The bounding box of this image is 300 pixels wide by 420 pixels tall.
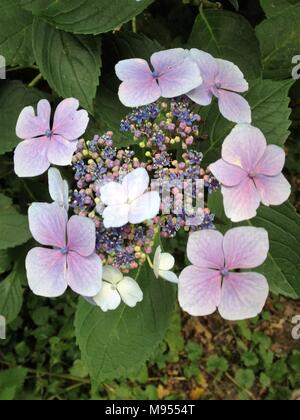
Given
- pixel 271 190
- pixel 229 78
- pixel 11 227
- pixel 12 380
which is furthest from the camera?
pixel 12 380

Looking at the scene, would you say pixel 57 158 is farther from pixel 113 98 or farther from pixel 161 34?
pixel 161 34

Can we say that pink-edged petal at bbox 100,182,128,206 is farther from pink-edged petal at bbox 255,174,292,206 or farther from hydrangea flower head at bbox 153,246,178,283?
pink-edged petal at bbox 255,174,292,206

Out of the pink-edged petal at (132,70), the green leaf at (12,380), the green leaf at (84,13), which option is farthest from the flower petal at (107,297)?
the green leaf at (12,380)

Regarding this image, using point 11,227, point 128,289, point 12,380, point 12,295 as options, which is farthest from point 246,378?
point 128,289

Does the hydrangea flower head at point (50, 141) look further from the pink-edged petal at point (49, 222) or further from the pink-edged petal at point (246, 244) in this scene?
the pink-edged petal at point (246, 244)

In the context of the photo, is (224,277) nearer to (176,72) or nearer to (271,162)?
(271,162)

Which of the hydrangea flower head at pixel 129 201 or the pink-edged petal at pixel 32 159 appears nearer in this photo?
the hydrangea flower head at pixel 129 201

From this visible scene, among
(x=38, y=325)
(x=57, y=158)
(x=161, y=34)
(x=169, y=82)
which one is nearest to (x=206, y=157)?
(x=169, y=82)
